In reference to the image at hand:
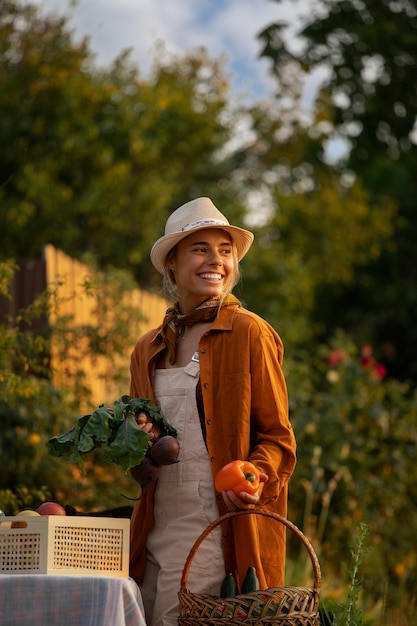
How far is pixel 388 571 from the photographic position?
27.1ft

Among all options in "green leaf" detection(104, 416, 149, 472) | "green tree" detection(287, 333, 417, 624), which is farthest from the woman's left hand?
"green tree" detection(287, 333, 417, 624)

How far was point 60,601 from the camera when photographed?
3.12 meters

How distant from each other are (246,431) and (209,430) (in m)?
0.12

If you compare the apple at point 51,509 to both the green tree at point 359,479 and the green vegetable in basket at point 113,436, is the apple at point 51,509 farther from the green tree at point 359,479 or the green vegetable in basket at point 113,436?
the green tree at point 359,479

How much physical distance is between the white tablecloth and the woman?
540 millimetres

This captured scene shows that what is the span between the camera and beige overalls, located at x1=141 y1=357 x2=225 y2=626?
363cm

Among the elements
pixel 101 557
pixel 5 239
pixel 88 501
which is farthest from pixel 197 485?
pixel 5 239

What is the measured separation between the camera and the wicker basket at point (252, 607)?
10.5 ft

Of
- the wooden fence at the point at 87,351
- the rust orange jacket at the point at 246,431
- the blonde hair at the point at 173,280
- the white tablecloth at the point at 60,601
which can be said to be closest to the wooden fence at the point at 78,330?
the wooden fence at the point at 87,351

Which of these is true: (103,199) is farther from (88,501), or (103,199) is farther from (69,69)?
(88,501)

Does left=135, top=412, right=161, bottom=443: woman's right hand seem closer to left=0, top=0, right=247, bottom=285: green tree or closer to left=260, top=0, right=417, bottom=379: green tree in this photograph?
left=260, top=0, right=417, bottom=379: green tree

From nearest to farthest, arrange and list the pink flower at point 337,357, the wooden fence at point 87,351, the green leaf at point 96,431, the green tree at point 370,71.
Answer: the green leaf at point 96,431 → the wooden fence at point 87,351 → the pink flower at point 337,357 → the green tree at point 370,71

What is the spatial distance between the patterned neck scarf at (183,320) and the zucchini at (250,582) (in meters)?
0.83

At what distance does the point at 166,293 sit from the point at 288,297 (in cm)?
1233
